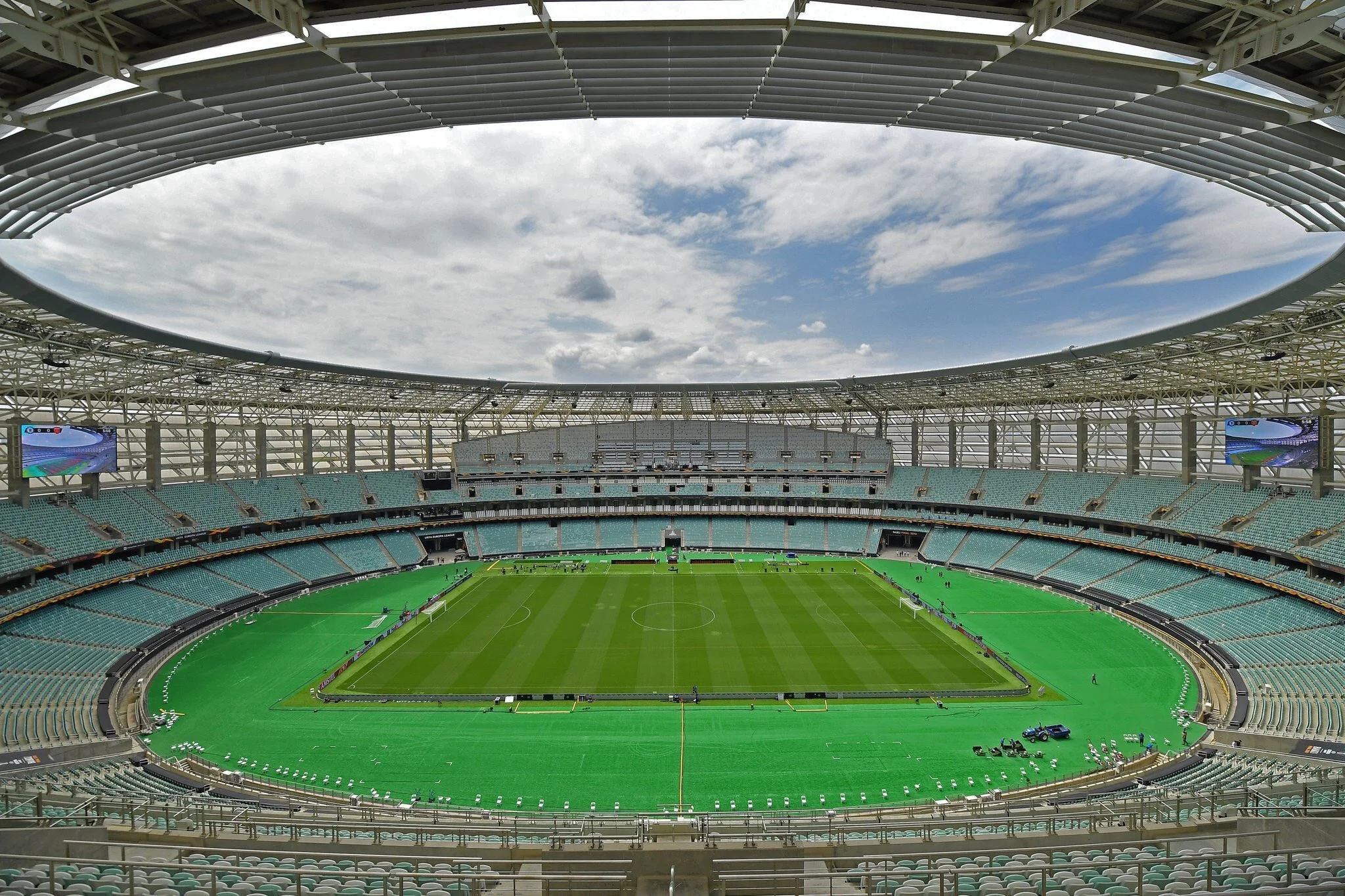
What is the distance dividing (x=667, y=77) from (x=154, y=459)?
4661cm

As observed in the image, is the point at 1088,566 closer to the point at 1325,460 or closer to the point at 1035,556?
the point at 1035,556

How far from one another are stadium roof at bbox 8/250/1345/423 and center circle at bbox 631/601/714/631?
74.3ft

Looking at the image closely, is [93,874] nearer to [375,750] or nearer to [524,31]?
[524,31]

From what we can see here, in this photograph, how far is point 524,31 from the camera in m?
8.90

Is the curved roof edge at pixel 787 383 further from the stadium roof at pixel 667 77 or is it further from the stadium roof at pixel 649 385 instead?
the stadium roof at pixel 667 77

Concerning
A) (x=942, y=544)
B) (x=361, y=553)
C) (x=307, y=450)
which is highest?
(x=307, y=450)

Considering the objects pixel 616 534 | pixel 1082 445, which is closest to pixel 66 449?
pixel 616 534

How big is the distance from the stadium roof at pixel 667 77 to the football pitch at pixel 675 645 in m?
21.3

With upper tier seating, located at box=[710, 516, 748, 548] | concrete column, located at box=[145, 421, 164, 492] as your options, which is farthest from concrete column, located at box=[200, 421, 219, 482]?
upper tier seating, located at box=[710, 516, 748, 548]

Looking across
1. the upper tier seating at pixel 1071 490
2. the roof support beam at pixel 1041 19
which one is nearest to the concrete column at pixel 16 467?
the roof support beam at pixel 1041 19

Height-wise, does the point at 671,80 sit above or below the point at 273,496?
above

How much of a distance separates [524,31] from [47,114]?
727 centimetres

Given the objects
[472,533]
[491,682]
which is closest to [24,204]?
[491,682]

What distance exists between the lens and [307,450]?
171ft
